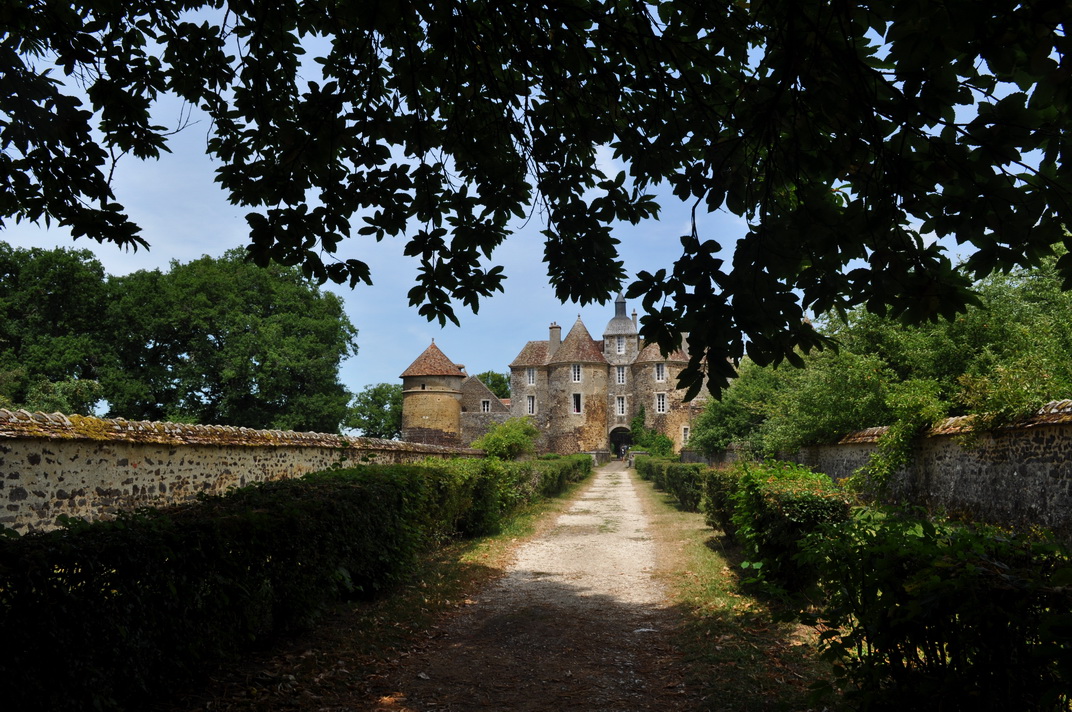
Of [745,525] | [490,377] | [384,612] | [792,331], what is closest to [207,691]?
[384,612]

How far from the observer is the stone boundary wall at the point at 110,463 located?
7867mm

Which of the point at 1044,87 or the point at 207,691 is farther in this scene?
the point at 207,691

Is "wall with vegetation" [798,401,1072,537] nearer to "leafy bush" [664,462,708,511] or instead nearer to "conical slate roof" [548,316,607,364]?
"leafy bush" [664,462,708,511]

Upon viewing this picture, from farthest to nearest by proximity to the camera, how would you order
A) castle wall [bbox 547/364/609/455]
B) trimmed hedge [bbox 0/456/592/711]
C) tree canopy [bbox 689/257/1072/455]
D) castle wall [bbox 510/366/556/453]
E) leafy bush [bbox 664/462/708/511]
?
1. castle wall [bbox 510/366/556/453]
2. castle wall [bbox 547/364/609/455]
3. leafy bush [bbox 664/462/708/511]
4. tree canopy [bbox 689/257/1072/455]
5. trimmed hedge [bbox 0/456/592/711]

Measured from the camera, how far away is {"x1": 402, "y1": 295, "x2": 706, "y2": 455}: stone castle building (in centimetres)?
5238

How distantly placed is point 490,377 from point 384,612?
76.2m

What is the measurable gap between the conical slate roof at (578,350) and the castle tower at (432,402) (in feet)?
37.5

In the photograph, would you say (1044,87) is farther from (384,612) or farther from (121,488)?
(121,488)

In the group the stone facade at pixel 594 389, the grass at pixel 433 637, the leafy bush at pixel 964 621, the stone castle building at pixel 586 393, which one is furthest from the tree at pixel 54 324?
the leafy bush at pixel 964 621

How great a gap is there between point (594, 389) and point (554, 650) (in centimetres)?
4818

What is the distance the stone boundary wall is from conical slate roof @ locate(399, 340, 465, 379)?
32370mm

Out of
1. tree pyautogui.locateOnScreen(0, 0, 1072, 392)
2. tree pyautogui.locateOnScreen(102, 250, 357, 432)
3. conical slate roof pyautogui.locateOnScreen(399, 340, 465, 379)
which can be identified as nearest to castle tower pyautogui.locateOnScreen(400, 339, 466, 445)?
conical slate roof pyautogui.locateOnScreen(399, 340, 465, 379)

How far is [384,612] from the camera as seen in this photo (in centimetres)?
706

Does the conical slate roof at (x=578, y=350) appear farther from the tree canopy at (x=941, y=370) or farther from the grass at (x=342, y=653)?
the grass at (x=342, y=653)
